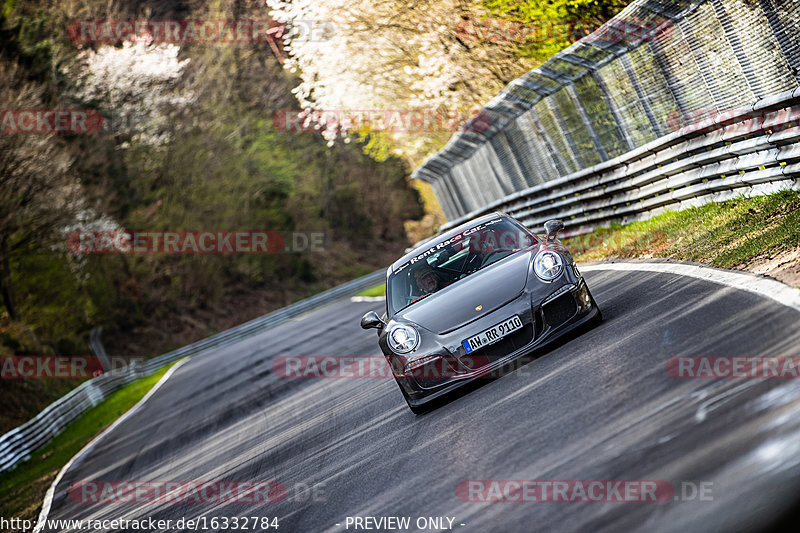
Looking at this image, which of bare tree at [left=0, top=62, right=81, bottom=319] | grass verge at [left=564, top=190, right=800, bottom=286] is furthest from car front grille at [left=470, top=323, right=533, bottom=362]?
bare tree at [left=0, top=62, right=81, bottom=319]

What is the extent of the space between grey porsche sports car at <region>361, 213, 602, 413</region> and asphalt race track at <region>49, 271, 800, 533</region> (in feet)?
0.84

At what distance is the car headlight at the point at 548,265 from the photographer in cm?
797

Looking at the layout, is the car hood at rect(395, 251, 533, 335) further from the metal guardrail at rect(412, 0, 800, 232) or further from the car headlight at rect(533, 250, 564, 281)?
the metal guardrail at rect(412, 0, 800, 232)

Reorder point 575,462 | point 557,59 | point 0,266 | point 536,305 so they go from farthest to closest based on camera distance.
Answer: point 0,266, point 557,59, point 536,305, point 575,462

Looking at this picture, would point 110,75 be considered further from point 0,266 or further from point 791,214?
point 791,214

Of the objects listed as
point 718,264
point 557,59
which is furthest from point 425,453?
point 557,59

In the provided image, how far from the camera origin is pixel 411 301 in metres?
8.93

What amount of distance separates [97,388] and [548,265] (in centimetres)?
2380

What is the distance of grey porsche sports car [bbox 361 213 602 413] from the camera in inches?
307

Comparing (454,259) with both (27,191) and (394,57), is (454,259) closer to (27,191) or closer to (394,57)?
(394,57)

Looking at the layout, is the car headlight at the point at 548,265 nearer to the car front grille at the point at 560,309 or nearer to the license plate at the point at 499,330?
the car front grille at the point at 560,309

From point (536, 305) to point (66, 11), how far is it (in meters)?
42.1

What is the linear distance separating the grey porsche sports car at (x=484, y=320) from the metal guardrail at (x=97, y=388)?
43.9 ft

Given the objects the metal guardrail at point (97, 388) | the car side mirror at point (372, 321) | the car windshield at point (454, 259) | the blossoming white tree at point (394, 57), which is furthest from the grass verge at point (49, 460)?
the blossoming white tree at point (394, 57)
